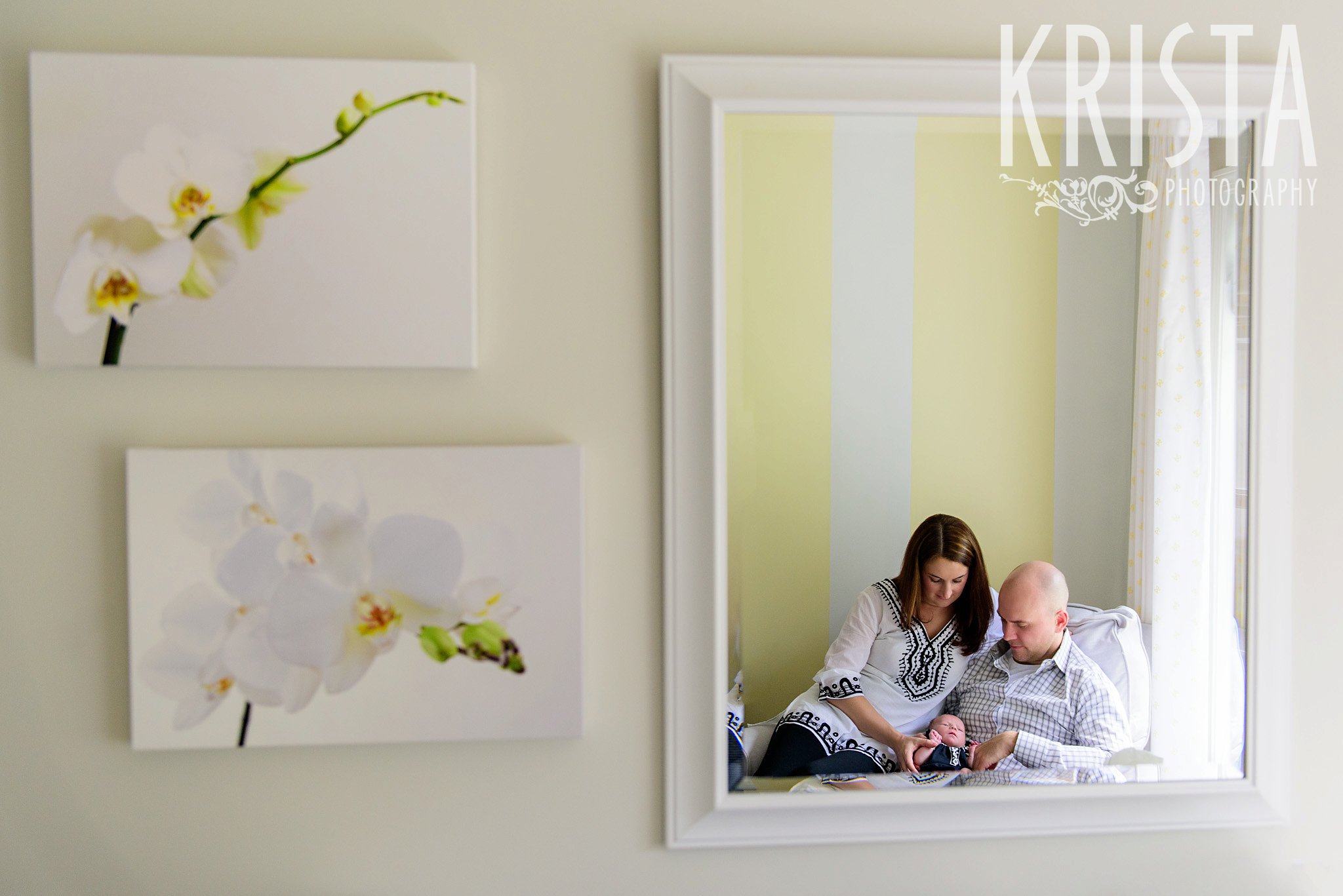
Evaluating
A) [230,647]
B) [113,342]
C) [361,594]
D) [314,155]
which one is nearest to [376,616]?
[361,594]

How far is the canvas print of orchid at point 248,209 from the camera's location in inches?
39.9

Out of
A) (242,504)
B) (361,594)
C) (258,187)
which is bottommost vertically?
(361,594)

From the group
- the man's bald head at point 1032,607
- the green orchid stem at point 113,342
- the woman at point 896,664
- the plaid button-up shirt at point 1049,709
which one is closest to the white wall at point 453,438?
the green orchid stem at point 113,342

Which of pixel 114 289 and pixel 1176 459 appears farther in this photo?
pixel 1176 459

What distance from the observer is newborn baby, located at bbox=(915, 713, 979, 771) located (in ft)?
3.65

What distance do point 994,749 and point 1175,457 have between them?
45cm

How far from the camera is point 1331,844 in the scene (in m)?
1.20

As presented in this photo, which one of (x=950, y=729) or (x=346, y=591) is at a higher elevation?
(x=346, y=591)

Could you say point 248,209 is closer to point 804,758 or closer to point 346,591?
point 346,591

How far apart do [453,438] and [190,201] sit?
1.36 ft

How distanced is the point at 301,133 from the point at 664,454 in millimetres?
582

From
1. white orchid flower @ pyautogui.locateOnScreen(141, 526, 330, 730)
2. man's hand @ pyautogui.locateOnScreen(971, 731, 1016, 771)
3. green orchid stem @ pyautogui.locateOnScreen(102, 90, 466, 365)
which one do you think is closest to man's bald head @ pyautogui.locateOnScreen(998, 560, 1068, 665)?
man's hand @ pyautogui.locateOnScreen(971, 731, 1016, 771)

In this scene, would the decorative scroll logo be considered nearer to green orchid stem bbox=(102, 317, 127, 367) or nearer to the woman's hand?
the woman's hand

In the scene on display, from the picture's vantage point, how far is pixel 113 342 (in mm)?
1024
